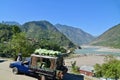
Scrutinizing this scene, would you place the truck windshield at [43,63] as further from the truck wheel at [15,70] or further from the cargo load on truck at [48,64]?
the truck wheel at [15,70]

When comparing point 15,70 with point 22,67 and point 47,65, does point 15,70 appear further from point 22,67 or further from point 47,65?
point 47,65

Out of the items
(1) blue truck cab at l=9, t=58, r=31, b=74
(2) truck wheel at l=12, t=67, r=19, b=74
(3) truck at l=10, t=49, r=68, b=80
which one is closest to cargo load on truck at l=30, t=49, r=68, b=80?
(3) truck at l=10, t=49, r=68, b=80

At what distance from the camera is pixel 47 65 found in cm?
1947

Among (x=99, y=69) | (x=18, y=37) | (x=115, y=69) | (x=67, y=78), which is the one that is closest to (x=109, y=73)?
(x=115, y=69)

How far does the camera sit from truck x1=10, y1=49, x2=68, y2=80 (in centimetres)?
1895

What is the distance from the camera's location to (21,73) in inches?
851

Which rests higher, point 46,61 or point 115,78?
point 46,61

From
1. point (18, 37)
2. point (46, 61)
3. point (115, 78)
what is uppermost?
point (18, 37)

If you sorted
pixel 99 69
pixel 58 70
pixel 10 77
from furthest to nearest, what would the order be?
pixel 99 69 < pixel 10 77 < pixel 58 70

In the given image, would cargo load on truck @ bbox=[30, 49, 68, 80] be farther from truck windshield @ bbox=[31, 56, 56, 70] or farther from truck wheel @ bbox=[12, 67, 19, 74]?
truck wheel @ bbox=[12, 67, 19, 74]

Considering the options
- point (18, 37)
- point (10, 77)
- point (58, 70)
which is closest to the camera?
point (58, 70)

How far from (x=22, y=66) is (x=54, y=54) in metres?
3.29

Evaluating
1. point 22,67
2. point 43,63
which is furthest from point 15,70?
point 43,63

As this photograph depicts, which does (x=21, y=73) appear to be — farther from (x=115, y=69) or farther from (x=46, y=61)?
(x=115, y=69)
